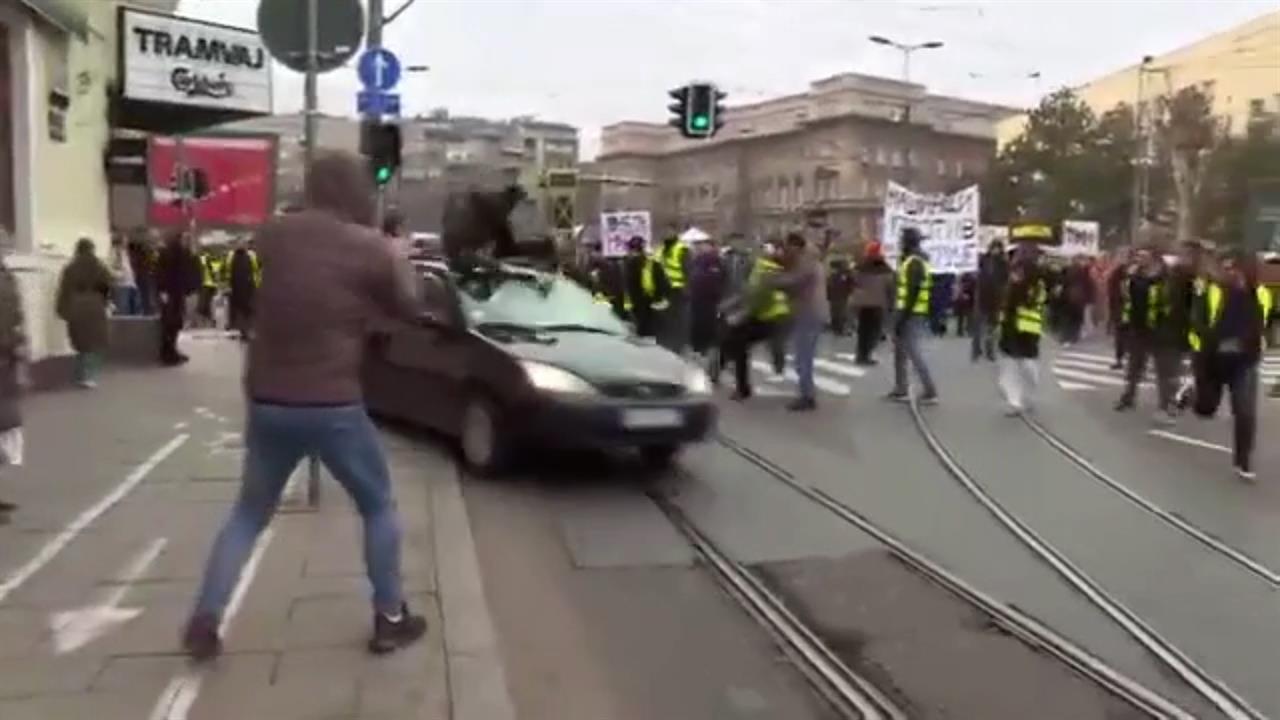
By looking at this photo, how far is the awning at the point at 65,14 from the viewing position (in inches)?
607

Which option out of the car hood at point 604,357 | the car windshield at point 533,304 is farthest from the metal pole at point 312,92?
the car windshield at point 533,304

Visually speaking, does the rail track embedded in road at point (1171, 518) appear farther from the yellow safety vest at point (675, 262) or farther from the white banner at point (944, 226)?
the white banner at point (944, 226)

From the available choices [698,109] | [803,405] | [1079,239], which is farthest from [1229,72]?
[803,405]

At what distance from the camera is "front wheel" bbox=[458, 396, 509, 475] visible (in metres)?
10.7

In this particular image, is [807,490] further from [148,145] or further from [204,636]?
[148,145]

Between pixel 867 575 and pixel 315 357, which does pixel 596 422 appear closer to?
pixel 867 575

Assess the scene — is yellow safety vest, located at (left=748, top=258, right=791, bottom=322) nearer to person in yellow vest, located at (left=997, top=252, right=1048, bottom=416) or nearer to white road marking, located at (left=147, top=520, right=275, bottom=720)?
person in yellow vest, located at (left=997, top=252, right=1048, bottom=416)

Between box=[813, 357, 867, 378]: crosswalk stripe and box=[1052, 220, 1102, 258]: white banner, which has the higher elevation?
box=[1052, 220, 1102, 258]: white banner

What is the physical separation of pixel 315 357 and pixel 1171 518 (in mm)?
6017

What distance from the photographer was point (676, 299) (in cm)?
1911

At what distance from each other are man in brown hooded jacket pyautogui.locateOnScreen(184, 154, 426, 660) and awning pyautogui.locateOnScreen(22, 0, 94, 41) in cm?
1052

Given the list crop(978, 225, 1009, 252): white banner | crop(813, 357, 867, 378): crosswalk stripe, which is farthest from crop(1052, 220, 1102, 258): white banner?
crop(813, 357, 867, 378): crosswalk stripe

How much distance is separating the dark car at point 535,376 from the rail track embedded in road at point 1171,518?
2.91 m

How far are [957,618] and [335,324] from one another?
320 centimetres
